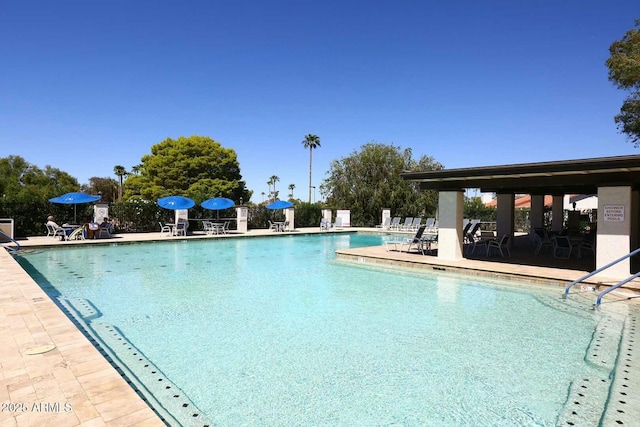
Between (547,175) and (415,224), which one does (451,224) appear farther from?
(415,224)

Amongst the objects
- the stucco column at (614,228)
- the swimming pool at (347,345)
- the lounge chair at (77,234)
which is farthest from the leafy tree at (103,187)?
the stucco column at (614,228)

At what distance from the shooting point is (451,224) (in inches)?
435

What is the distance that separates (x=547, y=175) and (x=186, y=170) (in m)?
36.4

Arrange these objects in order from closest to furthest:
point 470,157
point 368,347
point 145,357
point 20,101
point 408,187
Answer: point 145,357
point 368,347
point 20,101
point 408,187
point 470,157

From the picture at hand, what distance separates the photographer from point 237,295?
7605 millimetres

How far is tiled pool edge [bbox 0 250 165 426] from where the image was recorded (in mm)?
2523

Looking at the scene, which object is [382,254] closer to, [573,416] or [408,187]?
[573,416]

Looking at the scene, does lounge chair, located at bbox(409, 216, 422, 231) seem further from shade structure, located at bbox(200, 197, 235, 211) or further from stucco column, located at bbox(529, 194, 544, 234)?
shade structure, located at bbox(200, 197, 235, 211)

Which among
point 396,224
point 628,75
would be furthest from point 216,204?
point 628,75

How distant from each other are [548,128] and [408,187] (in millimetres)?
10908

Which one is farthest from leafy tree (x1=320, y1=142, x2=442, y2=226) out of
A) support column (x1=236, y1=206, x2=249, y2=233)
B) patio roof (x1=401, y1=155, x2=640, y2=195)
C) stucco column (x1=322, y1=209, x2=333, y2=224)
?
patio roof (x1=401, y1=155, x2=640, y2=195)

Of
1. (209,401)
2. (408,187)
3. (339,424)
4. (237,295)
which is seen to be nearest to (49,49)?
(237,295)

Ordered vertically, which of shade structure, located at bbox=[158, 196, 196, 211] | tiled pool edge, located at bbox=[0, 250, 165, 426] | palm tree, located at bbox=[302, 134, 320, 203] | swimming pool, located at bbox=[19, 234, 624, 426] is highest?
palm tree, located at bbox=[302, 134, 320, 203]

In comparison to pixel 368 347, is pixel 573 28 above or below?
above
